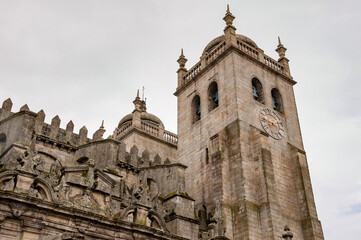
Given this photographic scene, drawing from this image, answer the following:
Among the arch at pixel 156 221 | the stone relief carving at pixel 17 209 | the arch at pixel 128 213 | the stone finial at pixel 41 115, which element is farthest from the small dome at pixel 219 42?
the stone relief carving at pixel 17 209

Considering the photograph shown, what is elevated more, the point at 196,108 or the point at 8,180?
the point at 196,108

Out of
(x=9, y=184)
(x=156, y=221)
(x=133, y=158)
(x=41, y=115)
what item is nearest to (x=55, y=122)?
(x=41, y=115)

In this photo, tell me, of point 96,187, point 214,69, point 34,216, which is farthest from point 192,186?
point 34,216

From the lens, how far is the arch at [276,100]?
2710 centimetres

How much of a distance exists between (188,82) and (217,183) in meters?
9.44

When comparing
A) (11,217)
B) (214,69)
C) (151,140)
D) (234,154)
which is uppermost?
(214,69)

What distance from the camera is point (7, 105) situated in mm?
21922

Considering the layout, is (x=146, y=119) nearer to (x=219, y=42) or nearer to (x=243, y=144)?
(x=219, y=42)

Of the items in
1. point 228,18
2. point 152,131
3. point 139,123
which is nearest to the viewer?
point 228,18

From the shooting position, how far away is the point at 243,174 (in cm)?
2158

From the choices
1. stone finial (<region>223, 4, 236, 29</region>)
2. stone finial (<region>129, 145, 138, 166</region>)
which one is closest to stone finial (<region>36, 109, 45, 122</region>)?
stone finial (<region>129, 145, 138, 166</region>)

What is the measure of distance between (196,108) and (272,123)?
574 centimetres

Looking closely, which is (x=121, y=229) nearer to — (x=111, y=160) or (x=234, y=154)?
(x=111, y=160)

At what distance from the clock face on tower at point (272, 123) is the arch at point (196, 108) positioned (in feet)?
15.4
